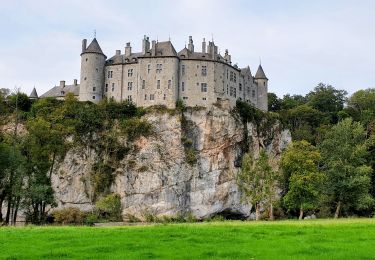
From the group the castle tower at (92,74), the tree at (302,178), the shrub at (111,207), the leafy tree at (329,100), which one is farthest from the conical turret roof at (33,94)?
the leafy tree at (329,100)

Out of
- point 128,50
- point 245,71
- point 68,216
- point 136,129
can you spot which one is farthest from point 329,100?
point 68,216

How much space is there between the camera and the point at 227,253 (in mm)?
16359

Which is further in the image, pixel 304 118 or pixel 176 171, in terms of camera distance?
pixel 304 118

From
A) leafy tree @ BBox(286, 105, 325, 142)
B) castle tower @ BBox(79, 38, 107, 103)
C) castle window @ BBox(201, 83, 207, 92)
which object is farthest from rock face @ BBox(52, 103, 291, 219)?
leafy tree @ BBox(286, 105, 325, 142)

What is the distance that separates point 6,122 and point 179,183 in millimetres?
30042

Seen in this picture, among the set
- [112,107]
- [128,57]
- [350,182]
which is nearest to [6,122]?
[112,107]

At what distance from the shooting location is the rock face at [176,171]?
251 feet

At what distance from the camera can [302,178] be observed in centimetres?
6119

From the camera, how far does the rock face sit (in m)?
76.4

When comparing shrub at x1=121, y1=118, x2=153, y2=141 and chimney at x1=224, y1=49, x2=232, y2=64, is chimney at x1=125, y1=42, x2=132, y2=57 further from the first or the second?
chimney at x1=224, y1=49, x2=232, y2=64

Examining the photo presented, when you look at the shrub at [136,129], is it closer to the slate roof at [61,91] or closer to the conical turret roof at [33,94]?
the slate roof at [61,91]

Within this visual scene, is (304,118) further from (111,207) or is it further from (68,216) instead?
(68,216)

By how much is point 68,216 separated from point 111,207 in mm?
6573

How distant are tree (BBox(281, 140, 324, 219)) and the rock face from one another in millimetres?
15453
